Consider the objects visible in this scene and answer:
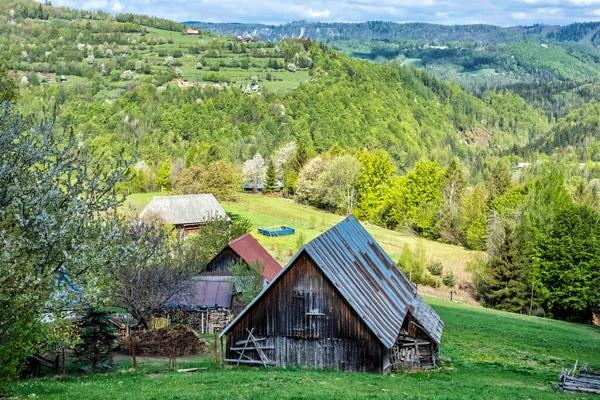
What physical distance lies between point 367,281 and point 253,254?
20.2 m

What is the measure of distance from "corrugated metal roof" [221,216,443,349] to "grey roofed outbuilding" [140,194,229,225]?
46472 millimetres

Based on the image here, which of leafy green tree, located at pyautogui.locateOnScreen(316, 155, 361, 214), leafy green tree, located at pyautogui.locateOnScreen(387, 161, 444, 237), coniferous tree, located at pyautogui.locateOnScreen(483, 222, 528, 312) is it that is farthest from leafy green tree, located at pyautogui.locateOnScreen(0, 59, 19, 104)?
leafy green tree, located at pyautogui.locateOnScreen(316, 155, 361, 214)

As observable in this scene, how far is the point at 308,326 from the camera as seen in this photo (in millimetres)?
A: 29516

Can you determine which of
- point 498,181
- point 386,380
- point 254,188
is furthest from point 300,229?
point 386,380

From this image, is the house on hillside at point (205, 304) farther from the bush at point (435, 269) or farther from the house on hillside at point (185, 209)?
the house on hillside at point (185, 209)

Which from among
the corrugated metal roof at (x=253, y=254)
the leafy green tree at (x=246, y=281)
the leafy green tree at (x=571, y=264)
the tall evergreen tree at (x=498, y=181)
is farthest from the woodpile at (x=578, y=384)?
the tall evergreen tree at (x=498, y=181)

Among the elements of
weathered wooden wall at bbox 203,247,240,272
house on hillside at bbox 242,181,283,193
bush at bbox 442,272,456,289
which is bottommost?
bush at bbox 442,272,456,289

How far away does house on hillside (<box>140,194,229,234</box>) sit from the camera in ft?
267

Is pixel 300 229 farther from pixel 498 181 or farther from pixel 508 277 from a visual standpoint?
pixel 508 277

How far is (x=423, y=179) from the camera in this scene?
334ft

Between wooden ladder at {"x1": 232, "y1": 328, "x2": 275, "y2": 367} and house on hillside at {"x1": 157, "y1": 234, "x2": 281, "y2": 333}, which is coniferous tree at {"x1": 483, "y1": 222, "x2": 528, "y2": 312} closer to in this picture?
house on hillside at {"x1": 157, "y1": 234, "x2": 281, "y2": 333}

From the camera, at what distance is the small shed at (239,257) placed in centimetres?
4950

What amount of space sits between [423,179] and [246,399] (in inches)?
3367

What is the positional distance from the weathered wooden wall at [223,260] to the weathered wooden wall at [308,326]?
2005 centimetres
